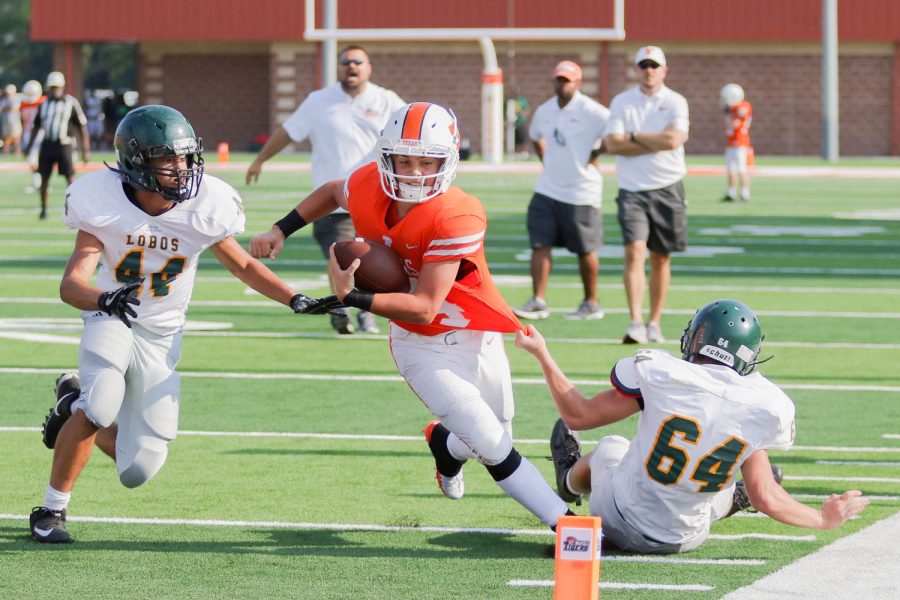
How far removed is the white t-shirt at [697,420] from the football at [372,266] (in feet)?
2.65

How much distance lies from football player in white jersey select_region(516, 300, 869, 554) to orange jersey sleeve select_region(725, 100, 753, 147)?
59.0 ft

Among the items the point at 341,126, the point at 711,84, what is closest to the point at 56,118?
the point at 341,126

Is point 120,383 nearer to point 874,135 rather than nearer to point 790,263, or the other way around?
point 790,263

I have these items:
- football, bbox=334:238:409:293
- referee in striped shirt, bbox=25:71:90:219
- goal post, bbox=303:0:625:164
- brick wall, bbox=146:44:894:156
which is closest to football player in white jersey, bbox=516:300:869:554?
football, bbox=334:238:409:293

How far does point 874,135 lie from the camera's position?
1602 inches

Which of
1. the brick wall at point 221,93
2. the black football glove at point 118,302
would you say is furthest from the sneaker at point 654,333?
the brick wall at point 221,93

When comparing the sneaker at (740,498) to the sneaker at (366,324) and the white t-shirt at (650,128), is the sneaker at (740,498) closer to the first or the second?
the white t-shirt at (650,128)

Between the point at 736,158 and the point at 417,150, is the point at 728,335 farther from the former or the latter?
the point at 736,158

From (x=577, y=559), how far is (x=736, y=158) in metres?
19.5

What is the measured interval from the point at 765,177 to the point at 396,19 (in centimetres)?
1126

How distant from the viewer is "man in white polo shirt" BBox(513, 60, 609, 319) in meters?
11.5

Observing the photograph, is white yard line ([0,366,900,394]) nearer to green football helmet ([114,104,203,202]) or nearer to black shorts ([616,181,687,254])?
black shorts ([616,181,687,254])

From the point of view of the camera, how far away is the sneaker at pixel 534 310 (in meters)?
11.7

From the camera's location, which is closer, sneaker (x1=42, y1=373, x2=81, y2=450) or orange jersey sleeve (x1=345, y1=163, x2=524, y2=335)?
orange jersey sleeve (x1=345, y1=163, x2=524, y2=335)
